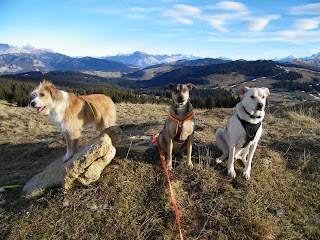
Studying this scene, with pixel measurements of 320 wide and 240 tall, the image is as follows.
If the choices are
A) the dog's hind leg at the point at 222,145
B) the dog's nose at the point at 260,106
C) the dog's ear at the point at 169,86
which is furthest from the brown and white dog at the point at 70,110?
the dog's nose at the point at 260,106

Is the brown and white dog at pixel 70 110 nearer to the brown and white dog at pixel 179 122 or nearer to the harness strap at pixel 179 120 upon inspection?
the brown and white dog at pixel 179 122

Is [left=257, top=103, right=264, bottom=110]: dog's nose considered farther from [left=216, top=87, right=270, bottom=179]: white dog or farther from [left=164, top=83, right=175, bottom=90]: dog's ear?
[left=164, top=83, right=175, bottom=90]: dog's ear

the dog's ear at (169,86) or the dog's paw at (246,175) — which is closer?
the dog's paw at (246,175)

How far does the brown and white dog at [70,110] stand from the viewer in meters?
7.25

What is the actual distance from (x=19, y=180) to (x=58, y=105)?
239cm

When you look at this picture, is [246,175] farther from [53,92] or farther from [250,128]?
[53,92]

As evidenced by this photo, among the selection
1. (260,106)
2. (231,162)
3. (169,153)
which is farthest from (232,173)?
(260,106)

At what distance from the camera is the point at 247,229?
5.35m

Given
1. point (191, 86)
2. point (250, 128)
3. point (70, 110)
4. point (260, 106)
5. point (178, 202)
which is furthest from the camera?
point (70, 110)

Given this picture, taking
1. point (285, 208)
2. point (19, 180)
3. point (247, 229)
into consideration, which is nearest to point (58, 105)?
point (19, 180)

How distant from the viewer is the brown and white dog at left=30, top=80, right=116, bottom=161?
7246 mm

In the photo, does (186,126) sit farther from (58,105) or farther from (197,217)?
(58,105)

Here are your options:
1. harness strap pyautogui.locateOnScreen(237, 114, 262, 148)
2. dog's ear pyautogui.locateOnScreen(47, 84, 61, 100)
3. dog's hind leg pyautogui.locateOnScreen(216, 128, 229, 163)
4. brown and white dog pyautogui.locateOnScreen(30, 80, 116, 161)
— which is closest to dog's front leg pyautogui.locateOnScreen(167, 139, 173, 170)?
dog's hind leg pyautogui.locateOnScreen(216, 128, 229, 163)

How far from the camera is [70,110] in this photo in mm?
7684
